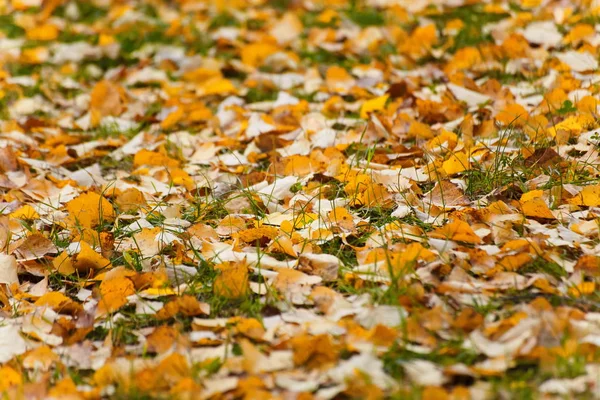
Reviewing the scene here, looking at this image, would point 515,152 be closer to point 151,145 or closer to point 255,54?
point 151,145

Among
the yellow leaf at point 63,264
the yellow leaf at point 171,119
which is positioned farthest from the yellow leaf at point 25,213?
the yellow leaf at point 171,119

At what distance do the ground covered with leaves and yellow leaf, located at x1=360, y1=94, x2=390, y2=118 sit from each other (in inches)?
0.5

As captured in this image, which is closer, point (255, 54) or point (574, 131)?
point (574, 131)

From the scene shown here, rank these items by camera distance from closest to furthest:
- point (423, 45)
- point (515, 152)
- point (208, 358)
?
point (208, 358)
point (515, 152)
point (423, 45)

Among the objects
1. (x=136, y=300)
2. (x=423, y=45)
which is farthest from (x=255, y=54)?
(x=136, y=300)

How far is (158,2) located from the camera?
599cm

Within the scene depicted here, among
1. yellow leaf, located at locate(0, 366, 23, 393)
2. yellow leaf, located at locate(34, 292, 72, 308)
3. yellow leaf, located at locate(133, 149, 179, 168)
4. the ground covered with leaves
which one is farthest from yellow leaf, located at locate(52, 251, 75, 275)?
yellow leaf, located at locate(133, 149, 179, 168)

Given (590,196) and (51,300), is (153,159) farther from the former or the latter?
(590,196)

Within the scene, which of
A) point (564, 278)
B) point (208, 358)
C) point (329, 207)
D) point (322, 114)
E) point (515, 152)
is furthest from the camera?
point (322, 114)

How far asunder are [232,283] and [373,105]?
1712 mm

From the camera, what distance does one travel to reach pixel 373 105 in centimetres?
383

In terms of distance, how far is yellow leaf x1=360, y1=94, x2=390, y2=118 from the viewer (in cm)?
381

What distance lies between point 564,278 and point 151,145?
2181 mm

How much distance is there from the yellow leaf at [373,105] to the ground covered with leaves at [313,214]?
0.01 m
